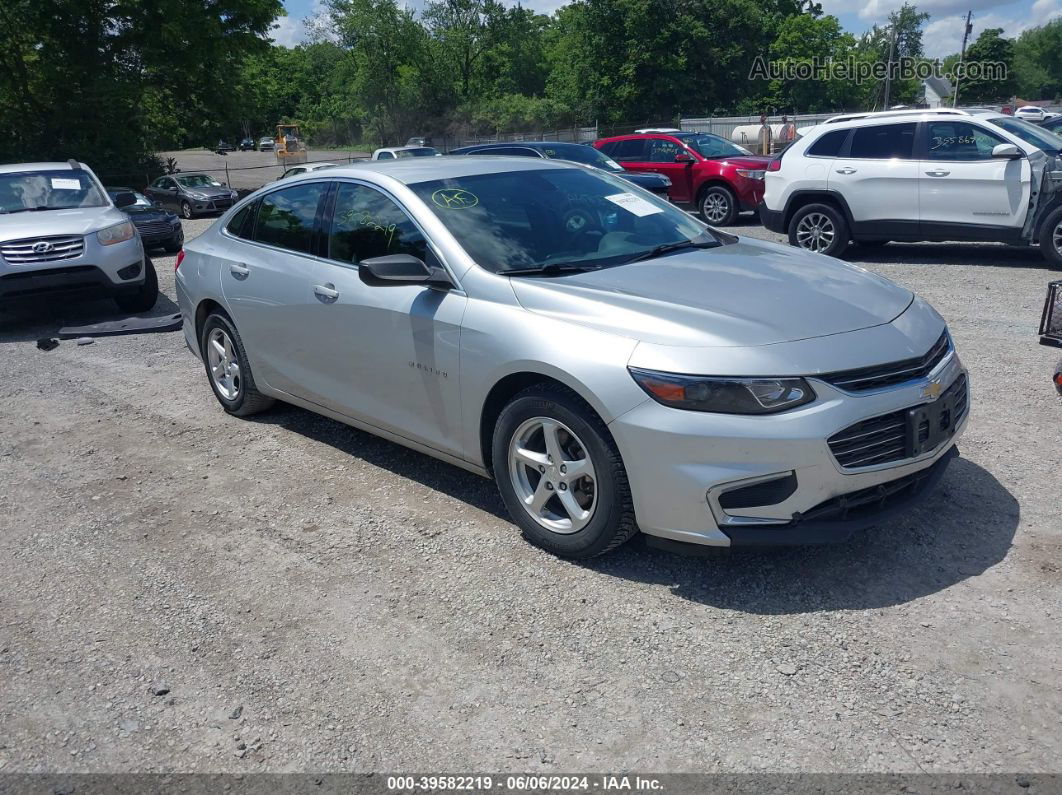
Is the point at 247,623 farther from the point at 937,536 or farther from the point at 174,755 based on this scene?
the point at 937,536

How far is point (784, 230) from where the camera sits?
12.1m

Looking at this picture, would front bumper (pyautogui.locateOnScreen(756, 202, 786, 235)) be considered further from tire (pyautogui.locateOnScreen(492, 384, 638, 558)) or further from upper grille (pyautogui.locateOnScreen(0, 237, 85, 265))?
tire (pyautogui.locateOnScreen(492, 384, 638, 558))

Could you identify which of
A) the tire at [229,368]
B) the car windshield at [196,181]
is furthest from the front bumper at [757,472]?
the car windshield at [196,181]

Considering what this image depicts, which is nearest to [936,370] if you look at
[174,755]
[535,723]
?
[535,723]

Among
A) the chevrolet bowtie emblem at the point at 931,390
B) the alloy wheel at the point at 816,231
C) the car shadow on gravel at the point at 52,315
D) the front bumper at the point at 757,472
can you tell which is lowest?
the car shadow on gravel at the point at 52,315

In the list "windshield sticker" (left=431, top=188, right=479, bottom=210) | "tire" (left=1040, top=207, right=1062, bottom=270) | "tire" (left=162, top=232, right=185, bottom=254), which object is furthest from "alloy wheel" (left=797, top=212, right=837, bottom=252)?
"tire" (left=162, top=232, right=185, bottom=254)

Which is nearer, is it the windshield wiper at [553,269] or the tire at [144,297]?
the windshield wiper at [553,269]

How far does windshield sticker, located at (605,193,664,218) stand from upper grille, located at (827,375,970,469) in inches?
77.3

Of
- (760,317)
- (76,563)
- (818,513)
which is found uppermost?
(760,317)

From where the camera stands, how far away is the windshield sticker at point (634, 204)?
5062 millimetres

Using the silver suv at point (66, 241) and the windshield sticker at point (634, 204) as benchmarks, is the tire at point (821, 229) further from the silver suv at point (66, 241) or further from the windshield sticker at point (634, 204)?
the silver suv at point (66, 241)

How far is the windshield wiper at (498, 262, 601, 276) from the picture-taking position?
427 centimetres

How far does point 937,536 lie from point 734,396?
1.35 m

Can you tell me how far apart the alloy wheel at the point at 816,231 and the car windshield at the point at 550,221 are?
6.93m
